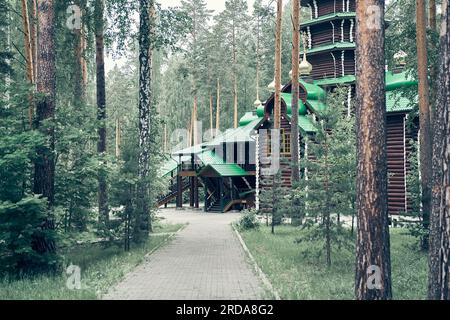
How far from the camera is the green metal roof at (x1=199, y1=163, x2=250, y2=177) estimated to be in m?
29.1

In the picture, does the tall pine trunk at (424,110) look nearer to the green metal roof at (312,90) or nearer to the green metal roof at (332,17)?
the green metal roof at (312,90)

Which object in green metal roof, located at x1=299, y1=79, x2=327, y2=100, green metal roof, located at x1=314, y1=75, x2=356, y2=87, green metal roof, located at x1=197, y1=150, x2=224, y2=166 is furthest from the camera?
green metal roof, located at x1=197, y1=150, x2=224, y2=166

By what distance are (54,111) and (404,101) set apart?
19.4 meters

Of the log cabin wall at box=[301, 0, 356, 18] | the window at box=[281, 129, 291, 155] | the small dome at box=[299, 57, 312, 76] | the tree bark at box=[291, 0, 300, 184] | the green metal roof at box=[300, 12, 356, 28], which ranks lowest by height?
the window at box=[281, 129, 291, 155]

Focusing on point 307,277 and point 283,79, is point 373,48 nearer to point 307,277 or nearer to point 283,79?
point 307,277

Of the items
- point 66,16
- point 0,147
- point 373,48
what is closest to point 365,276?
point 373,48

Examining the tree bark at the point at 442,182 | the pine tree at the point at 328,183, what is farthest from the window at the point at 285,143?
the tree bark at the point at 442,182

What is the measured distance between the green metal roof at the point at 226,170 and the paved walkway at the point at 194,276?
13.8m

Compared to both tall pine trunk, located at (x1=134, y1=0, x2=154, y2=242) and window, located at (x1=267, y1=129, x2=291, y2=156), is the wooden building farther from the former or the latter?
tall pine trunk, located at (x1=134, y1=0, x2=154, y2=242)

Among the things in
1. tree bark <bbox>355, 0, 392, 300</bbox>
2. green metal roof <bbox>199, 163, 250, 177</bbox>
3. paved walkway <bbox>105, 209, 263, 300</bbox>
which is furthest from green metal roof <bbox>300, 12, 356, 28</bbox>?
tree bark <bbox>355, 0, 392, 300</bbox>

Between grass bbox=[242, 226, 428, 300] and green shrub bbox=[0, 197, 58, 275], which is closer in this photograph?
grass bbox=[242, 226, 428, 300]

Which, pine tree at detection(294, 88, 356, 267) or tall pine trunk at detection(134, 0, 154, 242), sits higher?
tall pine trunk at detection(134, 0, 154, 242)

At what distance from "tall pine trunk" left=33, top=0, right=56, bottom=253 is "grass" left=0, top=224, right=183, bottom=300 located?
→ 1.10 m

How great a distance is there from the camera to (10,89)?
939 centimetres
